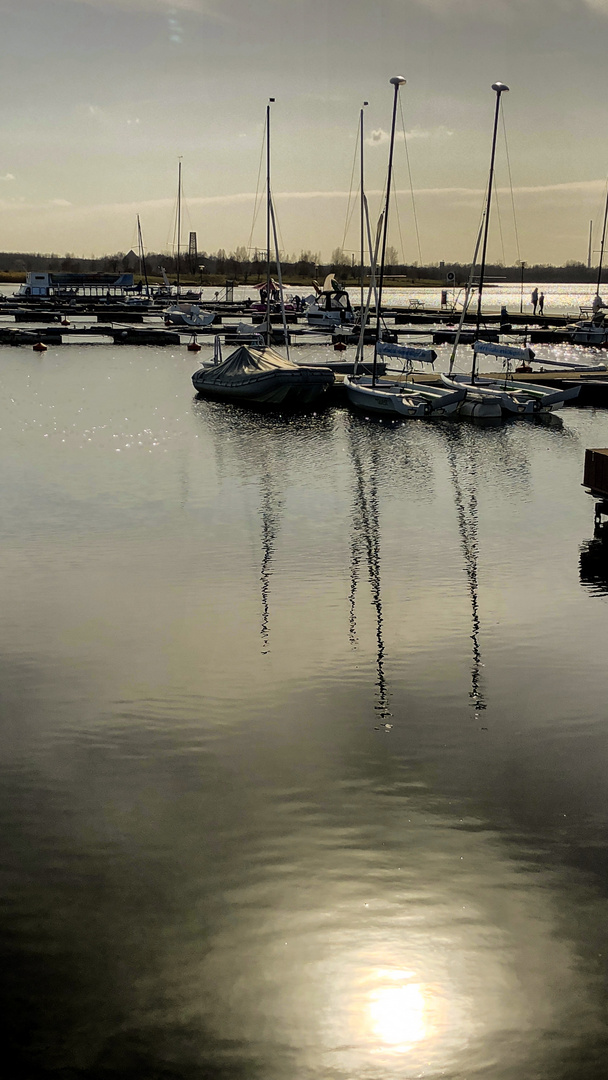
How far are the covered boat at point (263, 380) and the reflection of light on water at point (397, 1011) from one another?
49.3m

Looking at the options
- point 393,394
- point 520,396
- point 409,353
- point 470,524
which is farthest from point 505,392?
point 470,524

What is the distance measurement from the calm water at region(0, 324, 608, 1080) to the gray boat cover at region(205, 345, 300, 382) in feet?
96.9

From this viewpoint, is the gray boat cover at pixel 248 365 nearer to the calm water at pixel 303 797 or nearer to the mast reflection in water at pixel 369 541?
the mast reflection in water at pixel 369 541

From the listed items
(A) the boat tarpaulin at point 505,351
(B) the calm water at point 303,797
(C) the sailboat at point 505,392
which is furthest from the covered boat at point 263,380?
(B) the calm water at point 303,797

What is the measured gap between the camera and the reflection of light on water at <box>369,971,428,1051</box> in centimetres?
865

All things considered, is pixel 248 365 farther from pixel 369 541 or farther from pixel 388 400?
pixel 369 541

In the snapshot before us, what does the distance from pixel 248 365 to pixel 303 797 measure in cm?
4840

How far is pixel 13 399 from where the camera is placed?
63.2 metres

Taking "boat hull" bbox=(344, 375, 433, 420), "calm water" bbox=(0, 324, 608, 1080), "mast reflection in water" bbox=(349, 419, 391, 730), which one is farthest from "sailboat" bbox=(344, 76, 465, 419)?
"calm water" bbox=(0, 324, 608, 1080)

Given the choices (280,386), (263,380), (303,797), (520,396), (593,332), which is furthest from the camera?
(593,332)

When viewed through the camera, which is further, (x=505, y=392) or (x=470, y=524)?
(x=505, y=392)

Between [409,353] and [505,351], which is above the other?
[505,351]

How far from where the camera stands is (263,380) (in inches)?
2253

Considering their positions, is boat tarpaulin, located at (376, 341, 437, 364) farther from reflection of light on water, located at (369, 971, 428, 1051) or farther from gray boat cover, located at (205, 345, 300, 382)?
reflection of light on water, located at (369, 971, 428, 1051)
